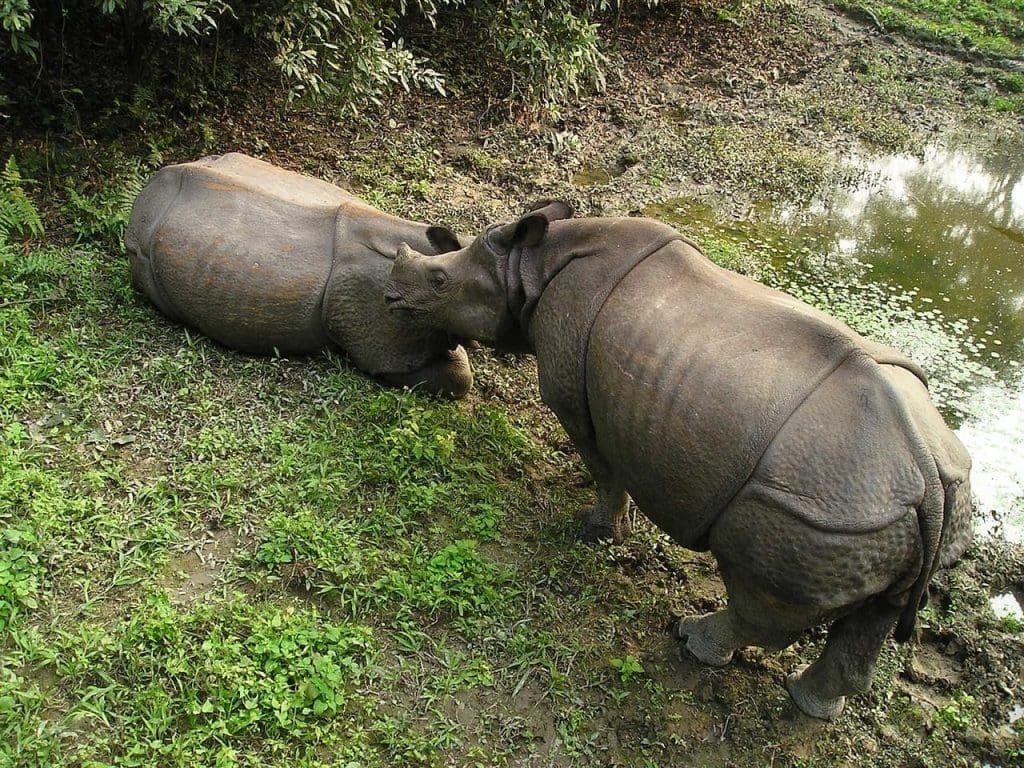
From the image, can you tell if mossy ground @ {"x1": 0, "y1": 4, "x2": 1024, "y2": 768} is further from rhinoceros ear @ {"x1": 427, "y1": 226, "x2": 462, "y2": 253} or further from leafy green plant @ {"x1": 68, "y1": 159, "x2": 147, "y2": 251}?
rhinoceros ear @ {"x1": 427, "y1": 226, "x2": 462, "y2": 253}

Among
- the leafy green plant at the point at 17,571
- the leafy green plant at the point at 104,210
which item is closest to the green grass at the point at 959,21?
the leafy green plant at the point at 104,210

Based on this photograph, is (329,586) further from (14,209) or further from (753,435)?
(14,209)

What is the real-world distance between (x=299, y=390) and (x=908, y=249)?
6.20 m

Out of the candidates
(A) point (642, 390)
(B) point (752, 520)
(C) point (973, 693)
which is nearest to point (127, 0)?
(A) point (642, 390)

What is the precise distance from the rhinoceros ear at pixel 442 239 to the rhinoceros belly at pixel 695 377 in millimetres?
1639

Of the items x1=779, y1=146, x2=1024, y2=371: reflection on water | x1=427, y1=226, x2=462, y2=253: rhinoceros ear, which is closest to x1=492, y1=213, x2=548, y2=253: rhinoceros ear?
x1=427, y1=226, x2=462, y2=253: rhinoceros ear

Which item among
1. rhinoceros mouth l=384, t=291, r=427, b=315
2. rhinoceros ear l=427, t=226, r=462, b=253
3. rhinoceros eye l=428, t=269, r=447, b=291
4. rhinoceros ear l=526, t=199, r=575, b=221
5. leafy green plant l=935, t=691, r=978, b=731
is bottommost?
leafy green plant l=935, t=691, r=978, b=731

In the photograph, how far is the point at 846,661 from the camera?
158 inches

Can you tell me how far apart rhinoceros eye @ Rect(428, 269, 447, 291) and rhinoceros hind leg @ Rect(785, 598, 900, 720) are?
285 centimetres

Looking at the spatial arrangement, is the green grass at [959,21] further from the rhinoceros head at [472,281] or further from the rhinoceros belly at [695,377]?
the rhinoceros belly at [695,377]

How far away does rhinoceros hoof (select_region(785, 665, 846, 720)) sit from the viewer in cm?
427

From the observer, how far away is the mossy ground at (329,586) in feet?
12.8

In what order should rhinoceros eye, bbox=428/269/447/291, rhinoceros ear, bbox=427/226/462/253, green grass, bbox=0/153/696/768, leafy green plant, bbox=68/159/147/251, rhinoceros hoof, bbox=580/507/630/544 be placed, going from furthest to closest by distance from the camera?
1. leafy green plant, bbox=68/159/147/251
2. rhinoceros ear, bbox=427/226/462/253
3. rhinoceros eye, bbox=428/269/447/291
4. rhinoceros hoof, bbox=580/507/630/544
5. green grass, bbox=0/153/696/768

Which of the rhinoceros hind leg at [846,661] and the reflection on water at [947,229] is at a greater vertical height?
the reflection on water at [947,229]
